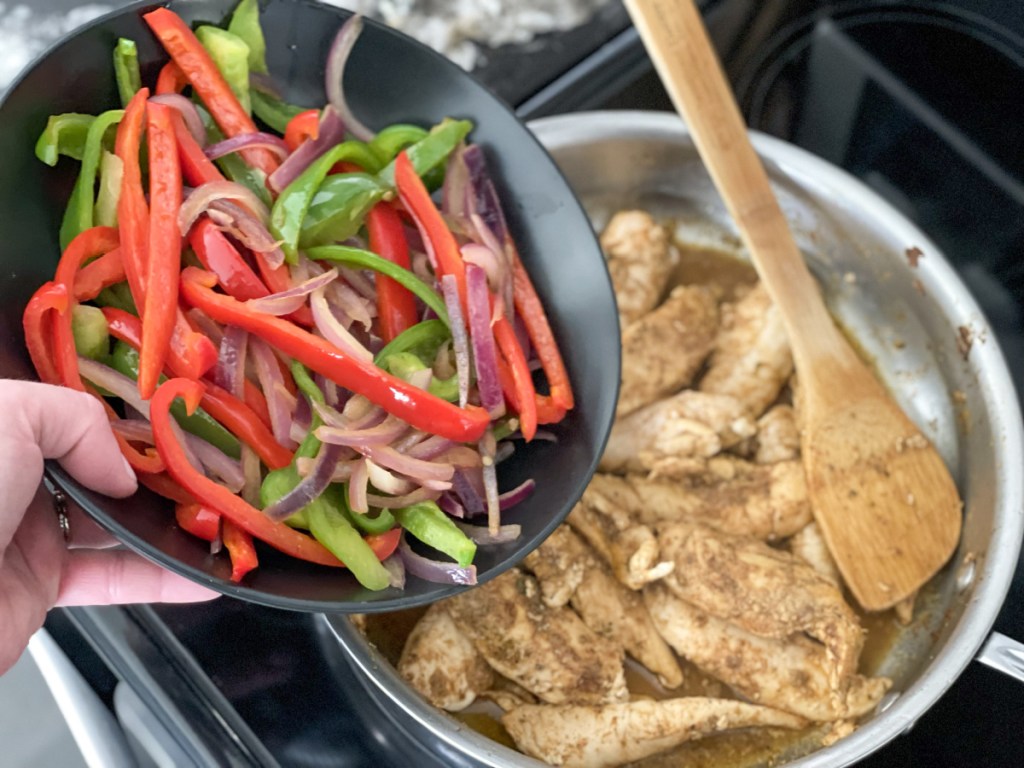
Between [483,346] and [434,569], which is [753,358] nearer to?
[483,346]

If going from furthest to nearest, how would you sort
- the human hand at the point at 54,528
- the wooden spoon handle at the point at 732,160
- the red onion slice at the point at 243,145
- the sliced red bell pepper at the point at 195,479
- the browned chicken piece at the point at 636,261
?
the browned chicken piece at the point at 636,261, the wooden spoon handle at the point at 732,160, the red onion slice at the point at 243,145, the sliced red bell pepper at the point at 195,479, the human hand at the point at 54,528

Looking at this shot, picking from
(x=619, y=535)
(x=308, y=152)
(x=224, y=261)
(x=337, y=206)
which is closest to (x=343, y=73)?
(x=308, y=152)

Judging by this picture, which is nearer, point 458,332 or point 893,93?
point 458,332

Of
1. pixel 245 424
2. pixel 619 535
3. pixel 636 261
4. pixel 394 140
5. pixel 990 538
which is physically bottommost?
pixel 990 538

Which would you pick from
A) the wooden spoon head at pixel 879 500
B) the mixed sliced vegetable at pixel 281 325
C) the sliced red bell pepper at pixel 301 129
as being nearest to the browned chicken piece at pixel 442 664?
the mixed sliced vegetable at pixel 281 325

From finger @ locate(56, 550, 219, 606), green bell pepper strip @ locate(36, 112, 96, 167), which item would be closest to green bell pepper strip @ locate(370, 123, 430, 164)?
green bell pepper strip @ locate(36, 112, 96, 167)

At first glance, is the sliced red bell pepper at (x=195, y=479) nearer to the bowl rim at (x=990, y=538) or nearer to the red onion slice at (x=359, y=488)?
the red onion slice at (x=359, y=488)

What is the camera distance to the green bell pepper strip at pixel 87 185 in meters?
1.28

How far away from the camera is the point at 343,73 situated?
1.58m

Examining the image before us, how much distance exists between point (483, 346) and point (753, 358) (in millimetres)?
873

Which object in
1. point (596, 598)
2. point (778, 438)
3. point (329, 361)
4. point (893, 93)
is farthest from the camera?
point (893, 93)

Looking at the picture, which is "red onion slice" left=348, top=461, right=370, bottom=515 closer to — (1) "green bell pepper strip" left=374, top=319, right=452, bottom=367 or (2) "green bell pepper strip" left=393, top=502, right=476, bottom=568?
(2) "green bell pepper strip" left=393, top=502, right=476, bottom=568

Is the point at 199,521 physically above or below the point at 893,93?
above

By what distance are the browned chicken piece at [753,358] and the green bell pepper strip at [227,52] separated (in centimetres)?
120
